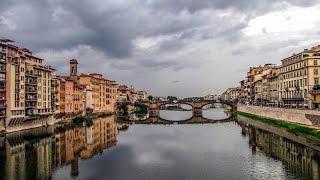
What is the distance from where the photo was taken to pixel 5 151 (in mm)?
43062

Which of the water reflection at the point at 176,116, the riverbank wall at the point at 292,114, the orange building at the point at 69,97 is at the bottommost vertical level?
the water reflection at the point at 176,116

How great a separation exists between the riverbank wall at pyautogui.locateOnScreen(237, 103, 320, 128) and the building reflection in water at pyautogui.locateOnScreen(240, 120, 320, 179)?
2.99m

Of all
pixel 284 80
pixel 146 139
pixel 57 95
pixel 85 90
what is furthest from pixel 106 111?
pixel 146 139

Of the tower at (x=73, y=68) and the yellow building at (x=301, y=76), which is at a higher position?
the tower at (x=73, y=68)

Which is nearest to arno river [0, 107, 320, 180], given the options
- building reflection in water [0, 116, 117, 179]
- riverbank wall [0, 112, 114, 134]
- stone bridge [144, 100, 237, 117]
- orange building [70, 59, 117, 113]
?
building reflection in water [0, 116, 117, 179]

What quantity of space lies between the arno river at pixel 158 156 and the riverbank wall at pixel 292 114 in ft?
10.6

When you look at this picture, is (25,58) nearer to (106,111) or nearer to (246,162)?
(246,162)

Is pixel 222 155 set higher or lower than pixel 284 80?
lower

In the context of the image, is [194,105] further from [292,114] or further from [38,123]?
[292,114]

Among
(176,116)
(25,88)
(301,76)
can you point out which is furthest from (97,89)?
(301,76)

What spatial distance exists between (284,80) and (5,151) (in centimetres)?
6061

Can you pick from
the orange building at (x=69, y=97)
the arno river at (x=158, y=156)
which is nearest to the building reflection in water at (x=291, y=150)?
the arno river at (x=158, y=156)

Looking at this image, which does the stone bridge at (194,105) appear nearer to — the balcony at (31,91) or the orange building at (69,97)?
the orange building at (69,97)

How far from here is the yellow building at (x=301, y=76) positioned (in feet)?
230
